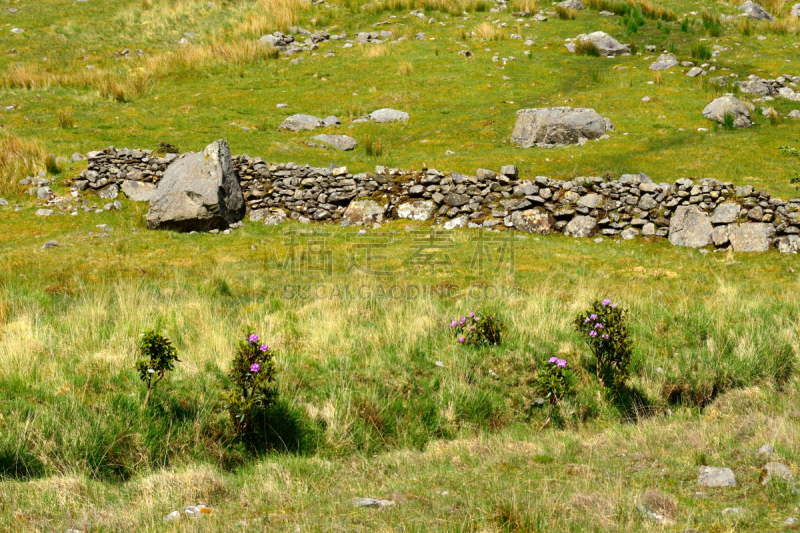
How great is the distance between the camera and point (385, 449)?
7.09 meters

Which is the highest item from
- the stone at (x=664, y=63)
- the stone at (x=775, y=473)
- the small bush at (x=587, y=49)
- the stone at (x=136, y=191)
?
the small bush at (x=587, y=49)

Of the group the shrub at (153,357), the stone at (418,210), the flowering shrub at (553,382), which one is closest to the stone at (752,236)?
the stone at (418,210)

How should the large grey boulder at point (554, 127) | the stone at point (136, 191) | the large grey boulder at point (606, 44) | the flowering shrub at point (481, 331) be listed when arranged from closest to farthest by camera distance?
1. the flowering shrub at point (481, 331)
2. the stone at point (136, 191)
3. the large grey boulder at point (554, 127)
4. the large grey boulder at point (606, 44)

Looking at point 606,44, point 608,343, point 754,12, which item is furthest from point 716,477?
point 754,12

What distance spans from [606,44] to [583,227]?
59.6ft

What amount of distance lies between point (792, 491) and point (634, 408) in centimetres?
311

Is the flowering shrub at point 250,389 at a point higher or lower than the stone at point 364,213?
higher

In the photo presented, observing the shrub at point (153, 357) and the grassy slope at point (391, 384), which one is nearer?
the grassy slope at point (391, 384)

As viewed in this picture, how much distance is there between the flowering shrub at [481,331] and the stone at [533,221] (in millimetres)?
9024

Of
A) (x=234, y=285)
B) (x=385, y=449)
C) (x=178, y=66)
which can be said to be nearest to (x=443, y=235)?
(x=234, y=285)

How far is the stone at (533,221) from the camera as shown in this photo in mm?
17656

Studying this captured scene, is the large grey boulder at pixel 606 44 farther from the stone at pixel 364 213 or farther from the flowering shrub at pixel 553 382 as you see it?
the flowering shrub at pixel 553 382

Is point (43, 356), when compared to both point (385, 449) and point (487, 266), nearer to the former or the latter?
point (385, 449)

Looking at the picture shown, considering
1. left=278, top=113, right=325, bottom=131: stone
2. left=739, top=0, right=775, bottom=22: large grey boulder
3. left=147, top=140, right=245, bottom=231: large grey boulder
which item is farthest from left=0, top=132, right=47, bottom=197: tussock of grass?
left=739, top=0, right=775, bottom=22: large grey boulder
